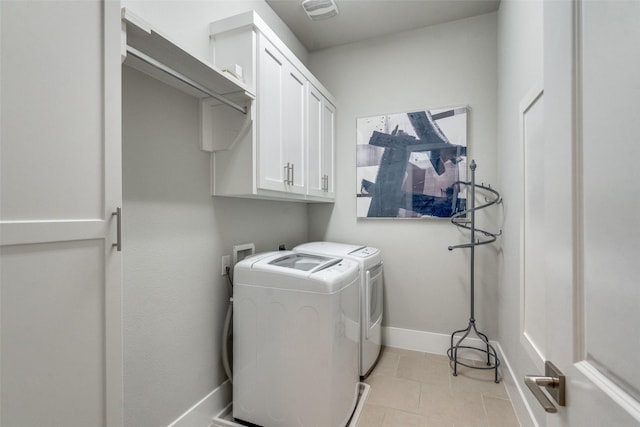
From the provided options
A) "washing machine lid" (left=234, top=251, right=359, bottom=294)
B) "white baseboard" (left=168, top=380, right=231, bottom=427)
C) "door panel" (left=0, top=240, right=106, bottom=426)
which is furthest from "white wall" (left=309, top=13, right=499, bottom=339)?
"door panel" (left=0, top=240, right=106, bottom=426)

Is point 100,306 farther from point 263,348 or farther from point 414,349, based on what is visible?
point 414,349

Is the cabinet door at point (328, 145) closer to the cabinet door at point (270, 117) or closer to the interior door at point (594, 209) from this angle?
the cabinet door at point (270, 117)

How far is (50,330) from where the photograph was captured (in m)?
0.69

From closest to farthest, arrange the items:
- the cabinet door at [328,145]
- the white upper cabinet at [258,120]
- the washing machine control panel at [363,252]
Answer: the white upper cabinet at [258,120] → the washing machine control panel at [363,252] → the cabinet door at [328,145]

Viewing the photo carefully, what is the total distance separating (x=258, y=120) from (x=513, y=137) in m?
1.66

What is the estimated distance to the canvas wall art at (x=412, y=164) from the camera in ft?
8.36

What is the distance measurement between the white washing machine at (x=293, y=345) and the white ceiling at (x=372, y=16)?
7.02 feet

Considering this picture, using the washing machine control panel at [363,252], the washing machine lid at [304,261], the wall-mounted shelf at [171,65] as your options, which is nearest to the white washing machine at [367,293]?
the washing machine control panel at [363,252]

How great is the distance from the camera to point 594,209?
0.50 m

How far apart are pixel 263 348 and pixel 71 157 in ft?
4.40

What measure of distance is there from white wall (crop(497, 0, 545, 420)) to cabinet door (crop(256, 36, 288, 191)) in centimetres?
141

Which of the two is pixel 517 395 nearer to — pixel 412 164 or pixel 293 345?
pixel 293 345

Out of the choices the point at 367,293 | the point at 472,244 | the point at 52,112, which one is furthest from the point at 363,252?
the point at 52,112

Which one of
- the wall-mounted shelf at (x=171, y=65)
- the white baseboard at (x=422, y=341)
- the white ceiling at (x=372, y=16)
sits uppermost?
the white ceiling at (x=372, y=16)
